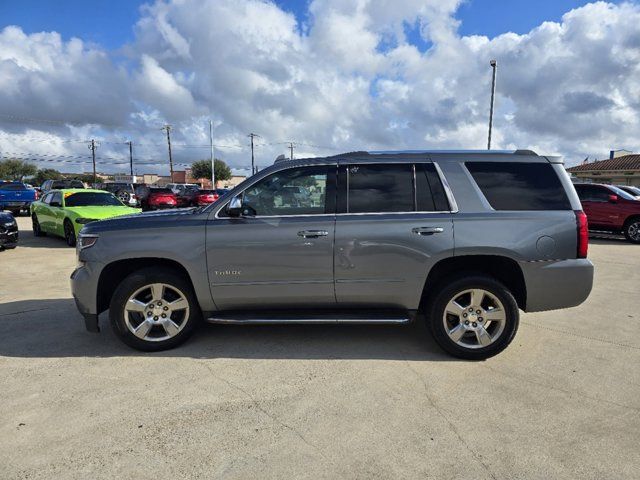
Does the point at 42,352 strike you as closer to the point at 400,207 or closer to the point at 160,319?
the point at 160,319

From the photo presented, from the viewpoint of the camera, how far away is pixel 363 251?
3824 mm

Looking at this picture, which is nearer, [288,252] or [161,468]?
[161,468]

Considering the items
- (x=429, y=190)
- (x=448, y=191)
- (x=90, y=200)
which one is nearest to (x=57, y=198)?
(x=90, y=200)

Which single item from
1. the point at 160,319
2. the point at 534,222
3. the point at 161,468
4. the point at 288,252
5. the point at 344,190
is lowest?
the point at 161,468

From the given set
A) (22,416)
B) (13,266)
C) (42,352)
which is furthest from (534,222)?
(13,266)

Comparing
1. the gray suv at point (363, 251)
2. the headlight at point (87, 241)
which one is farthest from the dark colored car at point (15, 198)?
the gray suv at point (363, 251)

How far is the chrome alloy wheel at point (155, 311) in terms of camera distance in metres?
3.96

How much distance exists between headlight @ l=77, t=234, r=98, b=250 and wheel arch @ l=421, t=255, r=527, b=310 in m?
3.14

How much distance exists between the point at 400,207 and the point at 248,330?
2.11m

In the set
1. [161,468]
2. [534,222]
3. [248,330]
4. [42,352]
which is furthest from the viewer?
[248,330]

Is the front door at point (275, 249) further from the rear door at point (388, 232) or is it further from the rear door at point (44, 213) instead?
the rear door at point (44, 213)

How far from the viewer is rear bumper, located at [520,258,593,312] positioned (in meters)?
3.80

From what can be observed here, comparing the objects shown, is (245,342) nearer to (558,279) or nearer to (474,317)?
(474,317)

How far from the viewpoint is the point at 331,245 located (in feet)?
12.5
